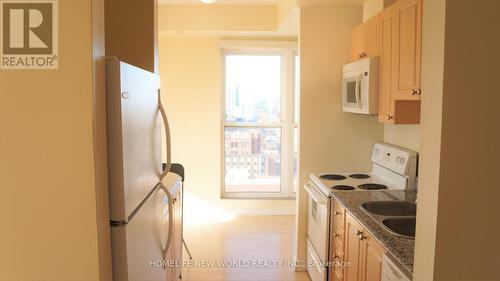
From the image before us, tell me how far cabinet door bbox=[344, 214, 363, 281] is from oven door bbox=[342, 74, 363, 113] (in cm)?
93

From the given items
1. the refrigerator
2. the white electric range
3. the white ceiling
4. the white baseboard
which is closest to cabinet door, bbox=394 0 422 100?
the white electric range

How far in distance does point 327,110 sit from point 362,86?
669mm

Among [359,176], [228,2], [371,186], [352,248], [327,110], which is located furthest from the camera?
[228,2]

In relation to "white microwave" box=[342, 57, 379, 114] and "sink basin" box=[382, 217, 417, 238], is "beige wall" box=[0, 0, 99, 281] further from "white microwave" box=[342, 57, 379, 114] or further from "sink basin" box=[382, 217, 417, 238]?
"white microwave" box=[342, 57, 379, 114]

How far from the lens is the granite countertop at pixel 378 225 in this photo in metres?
1.74

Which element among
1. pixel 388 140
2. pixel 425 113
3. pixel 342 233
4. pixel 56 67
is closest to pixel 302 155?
pixel 388 140

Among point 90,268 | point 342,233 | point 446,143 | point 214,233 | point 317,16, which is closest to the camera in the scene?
point 446,143

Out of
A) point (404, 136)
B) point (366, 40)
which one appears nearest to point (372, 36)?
point (366, 40)

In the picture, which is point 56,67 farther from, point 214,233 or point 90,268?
point 214,233

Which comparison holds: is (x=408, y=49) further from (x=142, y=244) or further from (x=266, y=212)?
(x=266, y=212)

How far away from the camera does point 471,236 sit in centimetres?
122

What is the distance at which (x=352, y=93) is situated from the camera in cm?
329

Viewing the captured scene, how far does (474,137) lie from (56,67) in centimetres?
123

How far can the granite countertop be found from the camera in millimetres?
1738
